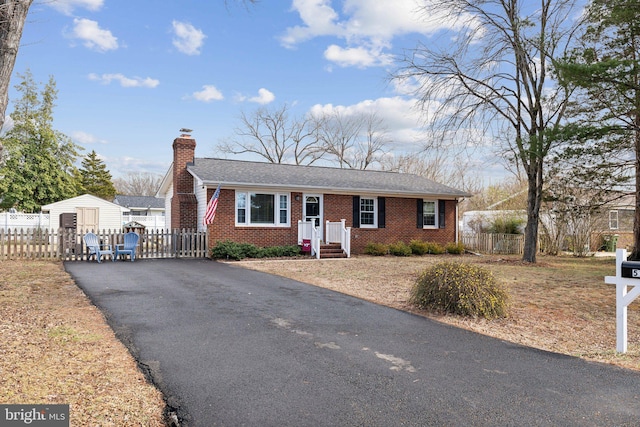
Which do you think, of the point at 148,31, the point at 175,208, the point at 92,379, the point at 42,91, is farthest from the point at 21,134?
the point at 92,379

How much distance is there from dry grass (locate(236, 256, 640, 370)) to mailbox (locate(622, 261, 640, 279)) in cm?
90

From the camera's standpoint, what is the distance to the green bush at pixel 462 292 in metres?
6.57

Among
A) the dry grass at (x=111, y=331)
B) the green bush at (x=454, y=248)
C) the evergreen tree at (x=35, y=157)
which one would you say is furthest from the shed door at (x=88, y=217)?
the green bush at (x=454, y=248)

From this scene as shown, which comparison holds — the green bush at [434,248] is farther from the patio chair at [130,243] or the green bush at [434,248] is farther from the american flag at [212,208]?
the patio chair at [130,243]

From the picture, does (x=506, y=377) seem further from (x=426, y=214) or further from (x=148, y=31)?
(x=426, y=214)

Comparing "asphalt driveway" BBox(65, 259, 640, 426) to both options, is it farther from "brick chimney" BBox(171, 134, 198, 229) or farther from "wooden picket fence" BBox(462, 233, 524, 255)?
"wooden picket fence" BBox(462, 233, 524, 255)

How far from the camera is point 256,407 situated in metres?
3.28

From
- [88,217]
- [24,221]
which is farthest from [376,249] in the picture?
[24,221]

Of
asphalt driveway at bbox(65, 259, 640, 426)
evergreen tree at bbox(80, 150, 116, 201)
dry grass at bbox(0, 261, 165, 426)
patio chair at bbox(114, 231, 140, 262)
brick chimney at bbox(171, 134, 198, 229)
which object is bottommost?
asphalt driveway at bbox(65, 259, 640, 426)

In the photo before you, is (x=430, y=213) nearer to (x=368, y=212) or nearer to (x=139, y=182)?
(x=368, y=212)

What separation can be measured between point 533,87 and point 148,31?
45.2 feet

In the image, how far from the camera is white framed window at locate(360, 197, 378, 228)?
64.6ft

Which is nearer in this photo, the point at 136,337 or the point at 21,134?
the point at 136,337

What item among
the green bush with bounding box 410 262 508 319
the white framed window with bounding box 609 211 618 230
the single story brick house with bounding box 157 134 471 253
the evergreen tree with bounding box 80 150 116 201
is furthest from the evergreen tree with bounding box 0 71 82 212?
the white framed window with bounding box 609 211 618 230
